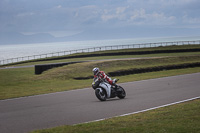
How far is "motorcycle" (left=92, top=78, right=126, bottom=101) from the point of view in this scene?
14.7 meters

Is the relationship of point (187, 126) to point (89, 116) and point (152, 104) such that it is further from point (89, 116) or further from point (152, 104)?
point (152, 104)

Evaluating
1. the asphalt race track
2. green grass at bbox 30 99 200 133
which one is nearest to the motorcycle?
the asphalt race track

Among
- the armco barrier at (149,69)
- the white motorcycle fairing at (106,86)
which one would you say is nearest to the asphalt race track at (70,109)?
the white motorcycle fairing at (106,86)

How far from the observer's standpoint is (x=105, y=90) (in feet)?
49.1

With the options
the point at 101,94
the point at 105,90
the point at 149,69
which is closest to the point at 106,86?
the point at 105,90

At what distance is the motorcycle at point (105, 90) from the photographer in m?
14.7

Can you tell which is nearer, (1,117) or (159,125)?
(159,125)

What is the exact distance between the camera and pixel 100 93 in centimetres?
1469

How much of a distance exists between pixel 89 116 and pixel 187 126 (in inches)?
143

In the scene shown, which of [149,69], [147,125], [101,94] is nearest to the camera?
[147,125]

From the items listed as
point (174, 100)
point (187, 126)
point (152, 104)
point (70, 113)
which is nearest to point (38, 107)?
point (70, 113)

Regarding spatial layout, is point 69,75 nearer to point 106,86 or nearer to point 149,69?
point 149,69

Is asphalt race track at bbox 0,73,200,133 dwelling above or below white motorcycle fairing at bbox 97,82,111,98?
below

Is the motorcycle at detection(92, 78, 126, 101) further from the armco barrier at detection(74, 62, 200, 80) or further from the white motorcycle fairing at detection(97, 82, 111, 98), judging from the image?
the armco barrier at detection(74, 62, 200, 80)
